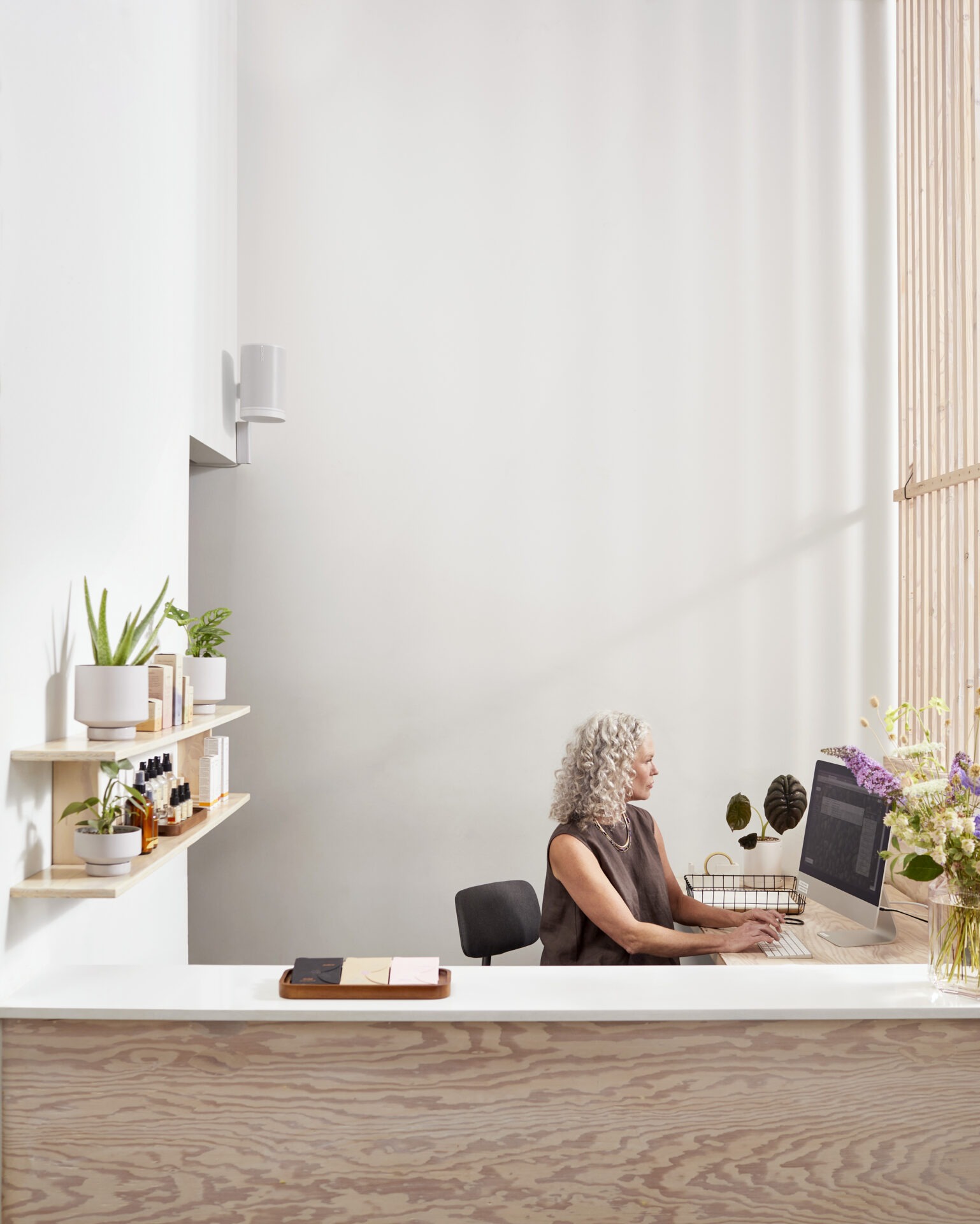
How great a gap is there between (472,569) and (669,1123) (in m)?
2.47

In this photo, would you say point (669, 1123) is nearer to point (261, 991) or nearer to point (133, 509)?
point (261, 991)

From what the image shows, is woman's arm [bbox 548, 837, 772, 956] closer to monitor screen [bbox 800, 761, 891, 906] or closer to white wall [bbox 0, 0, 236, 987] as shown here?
monitor screen [bbox 800, 761, 891, 906]

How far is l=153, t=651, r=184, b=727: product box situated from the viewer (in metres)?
2.21

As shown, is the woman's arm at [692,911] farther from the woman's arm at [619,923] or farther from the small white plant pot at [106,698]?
the small white plant pot at [106,698]

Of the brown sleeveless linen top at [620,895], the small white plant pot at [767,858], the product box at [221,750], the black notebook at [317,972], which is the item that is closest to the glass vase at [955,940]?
the brown sleeveless linen top at [620,895]

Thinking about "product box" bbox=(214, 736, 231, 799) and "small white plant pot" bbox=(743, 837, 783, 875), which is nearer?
"product box" bbox=(214, 736, 231, 799)

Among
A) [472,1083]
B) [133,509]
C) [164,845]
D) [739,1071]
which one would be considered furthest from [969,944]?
[133,509]

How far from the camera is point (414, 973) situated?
1661mm

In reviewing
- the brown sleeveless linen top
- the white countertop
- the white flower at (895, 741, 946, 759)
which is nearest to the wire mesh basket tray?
the brown sleeveless linen top

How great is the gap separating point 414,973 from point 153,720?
2.72ft

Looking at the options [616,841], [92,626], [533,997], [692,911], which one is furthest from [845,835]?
[92,626]

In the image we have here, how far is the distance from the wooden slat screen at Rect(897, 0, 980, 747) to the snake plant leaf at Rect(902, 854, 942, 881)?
1662 millimetres

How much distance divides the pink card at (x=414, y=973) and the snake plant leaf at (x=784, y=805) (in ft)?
6.58

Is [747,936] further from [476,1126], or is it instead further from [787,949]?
[476,1126]
